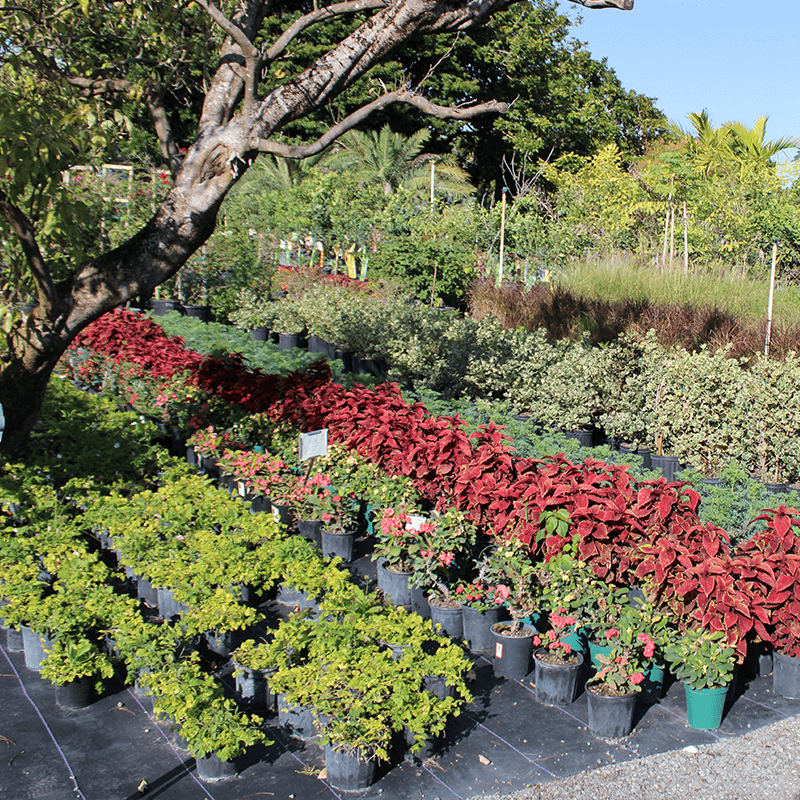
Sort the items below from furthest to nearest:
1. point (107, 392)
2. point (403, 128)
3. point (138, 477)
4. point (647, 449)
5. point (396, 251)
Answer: point (403, 128), point (396, 251), point (107, 392), point (647, 449), point (138, 477)

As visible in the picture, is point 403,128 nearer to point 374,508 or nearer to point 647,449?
point 647,449

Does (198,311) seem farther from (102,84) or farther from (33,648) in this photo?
(33,648)

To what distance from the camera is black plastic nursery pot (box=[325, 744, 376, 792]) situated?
273 centimetres

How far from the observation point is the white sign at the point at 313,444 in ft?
14.0

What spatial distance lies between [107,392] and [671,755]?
18.0 feet

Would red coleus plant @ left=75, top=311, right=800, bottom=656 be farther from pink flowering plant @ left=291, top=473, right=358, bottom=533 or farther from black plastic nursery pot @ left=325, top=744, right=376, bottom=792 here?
black plastic nursery pot @ left=325, top=744, right=376, bottom=792

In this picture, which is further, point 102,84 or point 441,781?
point 102,84

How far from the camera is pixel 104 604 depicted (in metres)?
3.22

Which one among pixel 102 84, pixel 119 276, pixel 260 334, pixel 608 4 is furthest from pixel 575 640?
pixel 260 334

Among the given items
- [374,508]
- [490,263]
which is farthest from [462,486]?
[490,263]

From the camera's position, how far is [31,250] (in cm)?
437

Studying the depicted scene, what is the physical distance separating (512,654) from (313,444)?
1512 millimetres

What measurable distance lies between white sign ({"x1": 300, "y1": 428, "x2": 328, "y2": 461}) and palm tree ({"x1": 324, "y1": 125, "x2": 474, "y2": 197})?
18.1 m

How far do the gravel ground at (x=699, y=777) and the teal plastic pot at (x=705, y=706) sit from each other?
9cm
